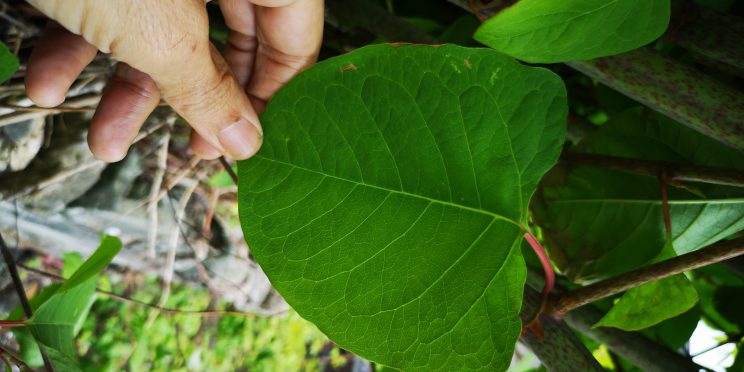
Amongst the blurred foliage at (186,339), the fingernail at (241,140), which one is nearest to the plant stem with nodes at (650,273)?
the fingernail at (241,140)

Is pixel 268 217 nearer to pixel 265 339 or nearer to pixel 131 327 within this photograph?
pixel 131 327

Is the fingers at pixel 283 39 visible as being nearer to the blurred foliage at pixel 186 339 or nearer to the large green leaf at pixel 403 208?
the large green leaf at pixel 403 208

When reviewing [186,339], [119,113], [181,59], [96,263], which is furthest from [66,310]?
[186,339]

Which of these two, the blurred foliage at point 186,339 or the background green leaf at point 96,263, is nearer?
the background green leaf at point 96,263

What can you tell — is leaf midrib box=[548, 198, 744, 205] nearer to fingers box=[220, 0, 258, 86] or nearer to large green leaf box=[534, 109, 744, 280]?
large green leaf box=[534, 109, 744, 280]

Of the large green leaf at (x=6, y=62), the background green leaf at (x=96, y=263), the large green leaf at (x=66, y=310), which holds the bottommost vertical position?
the large green leaf at (x=66, y=310)

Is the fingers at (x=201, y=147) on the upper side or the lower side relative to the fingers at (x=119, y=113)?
lower

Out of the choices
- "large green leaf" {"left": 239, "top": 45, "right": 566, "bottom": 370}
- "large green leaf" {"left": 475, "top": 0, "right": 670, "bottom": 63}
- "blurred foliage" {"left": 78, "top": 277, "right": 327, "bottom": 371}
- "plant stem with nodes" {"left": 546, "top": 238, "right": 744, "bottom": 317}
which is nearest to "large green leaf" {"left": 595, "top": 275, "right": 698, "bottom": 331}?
"plant stem with nodes" {"left": 546, "top": 238, "right": 744, "bottom": 317}

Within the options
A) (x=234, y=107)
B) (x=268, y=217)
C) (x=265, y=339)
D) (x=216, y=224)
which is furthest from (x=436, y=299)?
(x=265, y=339)
